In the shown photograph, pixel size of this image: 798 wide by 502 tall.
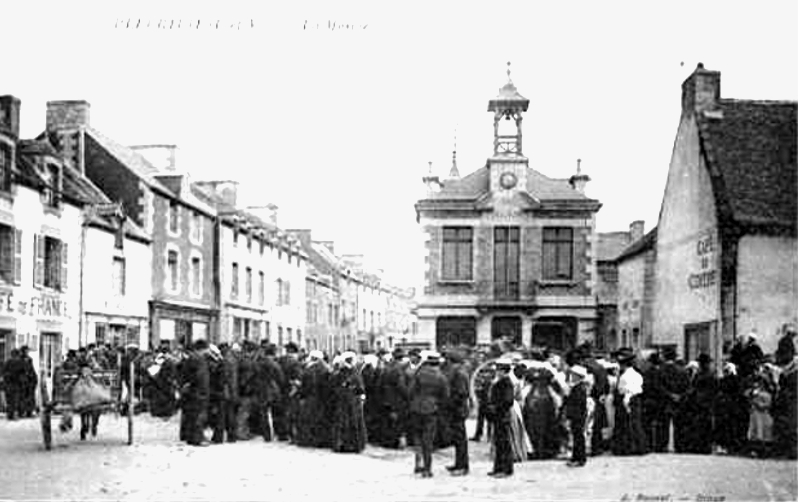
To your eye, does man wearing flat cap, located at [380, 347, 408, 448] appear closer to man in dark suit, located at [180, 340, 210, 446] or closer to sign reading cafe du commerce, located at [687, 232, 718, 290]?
man in dark suit, located at [180, 340, 210, 446]

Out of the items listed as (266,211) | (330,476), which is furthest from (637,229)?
(330,476)

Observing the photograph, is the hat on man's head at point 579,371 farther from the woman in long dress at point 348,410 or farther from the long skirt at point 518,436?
the woman in long dress at point 348,410

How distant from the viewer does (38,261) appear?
2277 centimetres

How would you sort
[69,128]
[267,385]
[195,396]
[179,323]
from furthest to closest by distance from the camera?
1. [179,323]
2. [69,128]
3. [267,385]
4. [195,396]

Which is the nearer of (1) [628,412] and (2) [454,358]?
(2) [454,358]

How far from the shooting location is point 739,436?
1334 centimetres

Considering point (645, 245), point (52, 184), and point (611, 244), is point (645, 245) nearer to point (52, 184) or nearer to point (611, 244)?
point (52, 184)

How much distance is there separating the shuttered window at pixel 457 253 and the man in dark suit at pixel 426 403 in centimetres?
2278

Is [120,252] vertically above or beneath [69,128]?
beneath

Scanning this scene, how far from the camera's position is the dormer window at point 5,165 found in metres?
21.5

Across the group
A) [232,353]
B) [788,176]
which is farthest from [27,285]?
[788,176]

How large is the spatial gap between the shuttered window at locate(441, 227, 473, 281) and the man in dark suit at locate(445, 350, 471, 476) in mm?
22370

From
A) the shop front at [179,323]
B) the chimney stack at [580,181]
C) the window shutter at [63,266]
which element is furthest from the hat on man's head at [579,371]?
the chimney stack at [580,181]

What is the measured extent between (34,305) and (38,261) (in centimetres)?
109
